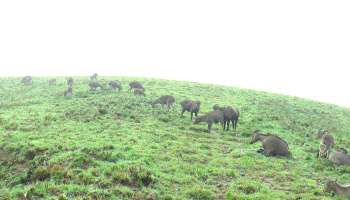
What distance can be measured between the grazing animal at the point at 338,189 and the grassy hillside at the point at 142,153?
1.21ft

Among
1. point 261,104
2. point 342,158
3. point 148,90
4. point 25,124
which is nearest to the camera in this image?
point 342,158

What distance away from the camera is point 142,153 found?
885 inches

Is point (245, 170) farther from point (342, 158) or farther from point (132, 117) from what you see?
point (132, 117)

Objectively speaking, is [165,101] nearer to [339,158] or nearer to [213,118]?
[213,118]

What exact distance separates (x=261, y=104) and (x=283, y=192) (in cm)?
2884

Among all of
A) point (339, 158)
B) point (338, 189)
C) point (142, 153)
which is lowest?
point (142, 153)

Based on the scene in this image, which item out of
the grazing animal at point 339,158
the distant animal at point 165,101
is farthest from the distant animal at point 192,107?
the grazing animal at point 339,158

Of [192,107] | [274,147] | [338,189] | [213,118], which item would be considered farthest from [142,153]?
[192,107]

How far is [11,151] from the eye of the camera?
75.8 feet

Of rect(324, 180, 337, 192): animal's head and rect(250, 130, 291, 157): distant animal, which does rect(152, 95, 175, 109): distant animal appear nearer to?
rect(250, 130, 291, 157): distant animal

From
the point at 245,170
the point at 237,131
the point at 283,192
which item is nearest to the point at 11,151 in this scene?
the point at 245,170

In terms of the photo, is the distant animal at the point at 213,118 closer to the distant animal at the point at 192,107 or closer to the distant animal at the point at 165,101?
the distant animal at the point at 192,107

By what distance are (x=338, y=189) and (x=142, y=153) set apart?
379 inches

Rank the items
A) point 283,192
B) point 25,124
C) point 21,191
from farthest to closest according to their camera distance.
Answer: point 25,124 → point 283,192 → point 21,191
